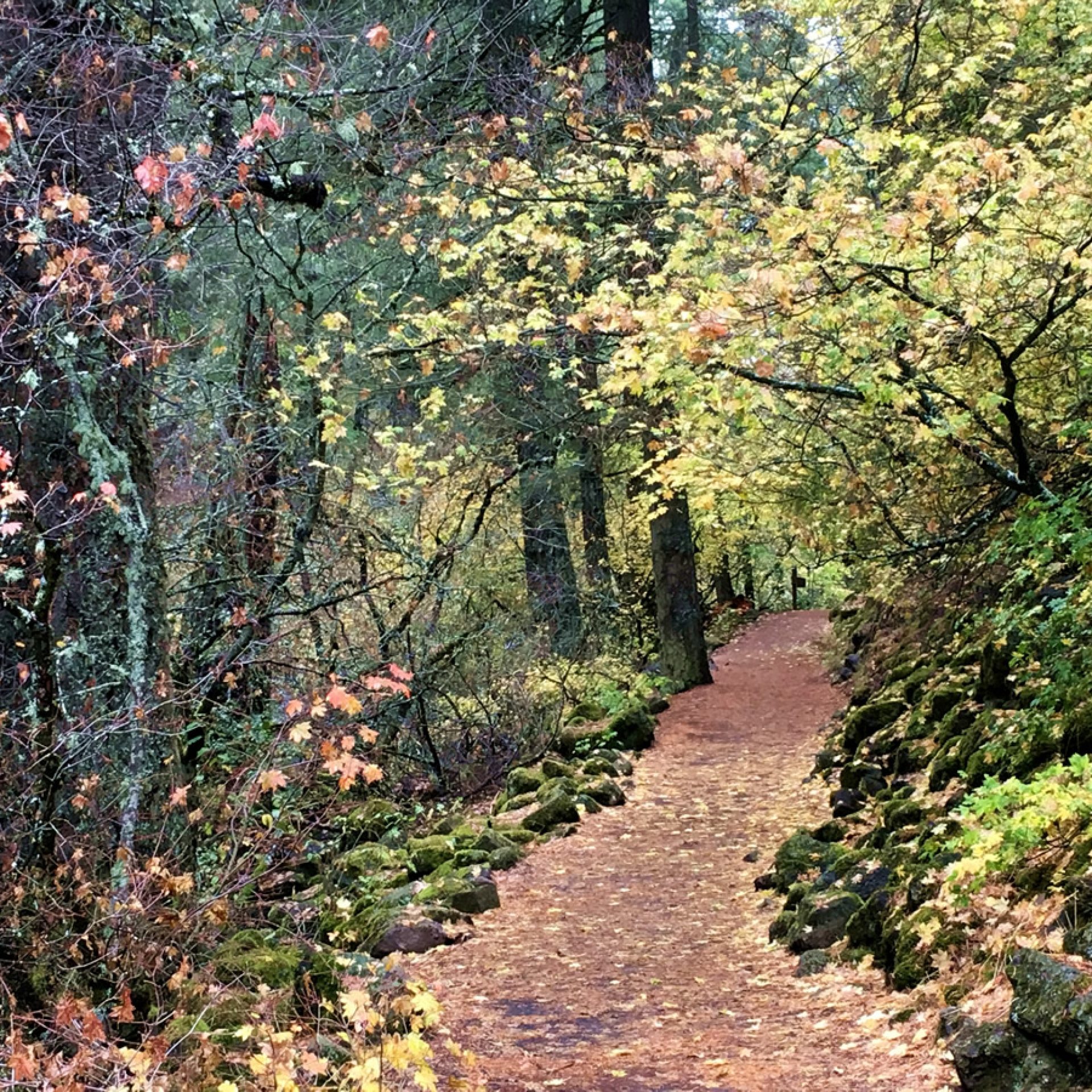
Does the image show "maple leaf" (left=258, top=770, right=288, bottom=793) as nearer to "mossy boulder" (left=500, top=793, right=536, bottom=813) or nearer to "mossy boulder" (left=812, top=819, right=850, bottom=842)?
"mossy boulder" (left=812, top=819, right=850, bottom=842)

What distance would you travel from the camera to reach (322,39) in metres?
5.84

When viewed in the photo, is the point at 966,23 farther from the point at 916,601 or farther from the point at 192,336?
the point at 192,336

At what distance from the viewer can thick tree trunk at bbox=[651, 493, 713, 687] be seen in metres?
14.9

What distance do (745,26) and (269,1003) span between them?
16286 mm

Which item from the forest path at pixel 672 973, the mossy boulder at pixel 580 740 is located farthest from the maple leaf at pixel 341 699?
the mossy boulder at pixel 580 740

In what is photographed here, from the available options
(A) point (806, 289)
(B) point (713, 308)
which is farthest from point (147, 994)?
(A) point (806, 289)

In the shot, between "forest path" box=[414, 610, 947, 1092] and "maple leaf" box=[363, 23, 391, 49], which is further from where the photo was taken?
"maple leaf" box=[363, 23, 391, 49]

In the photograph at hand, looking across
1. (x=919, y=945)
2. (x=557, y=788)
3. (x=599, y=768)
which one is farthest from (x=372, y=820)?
(x=919, y=945)

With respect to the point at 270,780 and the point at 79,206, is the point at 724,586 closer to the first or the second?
the point at 270,780

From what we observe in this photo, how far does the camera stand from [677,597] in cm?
1489

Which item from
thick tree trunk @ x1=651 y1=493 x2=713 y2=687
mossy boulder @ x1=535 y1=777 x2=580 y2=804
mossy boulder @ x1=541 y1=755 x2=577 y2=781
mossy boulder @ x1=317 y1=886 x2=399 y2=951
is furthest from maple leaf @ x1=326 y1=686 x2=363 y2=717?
thick tree trunk @ x1=651 y1=493 x2=713 y2=687

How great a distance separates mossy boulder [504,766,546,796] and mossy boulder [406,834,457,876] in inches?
70.8

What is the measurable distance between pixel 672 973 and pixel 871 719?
4.62 meters

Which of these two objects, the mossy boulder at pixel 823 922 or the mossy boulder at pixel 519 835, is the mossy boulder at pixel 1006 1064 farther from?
the mossy boulder at pixel 519 835
